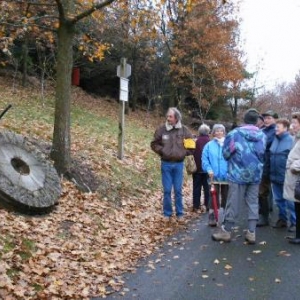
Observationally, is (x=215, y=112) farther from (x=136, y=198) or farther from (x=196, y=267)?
(x=196, y=267)

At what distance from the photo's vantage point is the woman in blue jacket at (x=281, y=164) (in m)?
7.48

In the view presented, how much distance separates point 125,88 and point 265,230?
5717 millimetres

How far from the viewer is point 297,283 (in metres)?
4.96

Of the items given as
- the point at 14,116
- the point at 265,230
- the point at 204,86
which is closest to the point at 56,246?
the point at 265,230

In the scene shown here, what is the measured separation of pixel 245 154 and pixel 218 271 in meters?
Answer: 1.96

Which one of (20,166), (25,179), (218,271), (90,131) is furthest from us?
(90,131)

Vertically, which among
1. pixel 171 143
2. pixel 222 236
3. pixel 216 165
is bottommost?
pixel 222 236

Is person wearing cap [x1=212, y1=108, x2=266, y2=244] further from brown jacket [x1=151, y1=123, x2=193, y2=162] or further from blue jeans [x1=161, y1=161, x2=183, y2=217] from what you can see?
blue jeans [x1=161, y1=161, x2=183, y2=217]

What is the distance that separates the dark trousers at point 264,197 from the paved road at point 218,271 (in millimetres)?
693

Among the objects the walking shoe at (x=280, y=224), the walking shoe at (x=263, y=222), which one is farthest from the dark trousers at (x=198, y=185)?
the walking shoe at (x=280, y=224)

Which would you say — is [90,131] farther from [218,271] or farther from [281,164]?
[218,271]

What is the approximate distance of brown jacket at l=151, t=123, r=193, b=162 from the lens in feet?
25.7

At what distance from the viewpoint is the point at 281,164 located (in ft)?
24.5

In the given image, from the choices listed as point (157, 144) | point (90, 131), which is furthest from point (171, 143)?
point (90, 131)
